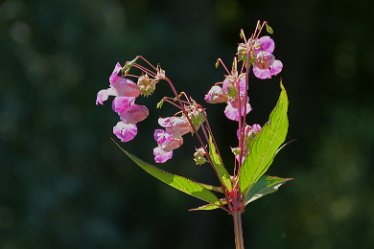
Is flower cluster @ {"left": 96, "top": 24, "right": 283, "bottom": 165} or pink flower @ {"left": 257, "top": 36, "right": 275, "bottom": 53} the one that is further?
pink flower @ {"left": 257, "top": 36, "right": 275, "bottom": 53}

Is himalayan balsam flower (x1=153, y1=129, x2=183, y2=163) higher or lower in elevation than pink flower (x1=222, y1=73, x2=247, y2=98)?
lower

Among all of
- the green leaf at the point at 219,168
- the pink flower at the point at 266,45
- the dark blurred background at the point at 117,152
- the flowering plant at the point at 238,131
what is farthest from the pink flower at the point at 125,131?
the dark blurred background at the point at 117,152

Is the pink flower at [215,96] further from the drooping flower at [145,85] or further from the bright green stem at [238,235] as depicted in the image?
the bright green stem at [238,235]

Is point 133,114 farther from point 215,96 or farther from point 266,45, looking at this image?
point 266,45

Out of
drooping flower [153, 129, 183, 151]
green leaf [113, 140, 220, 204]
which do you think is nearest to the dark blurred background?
drooping flower [153, 129, 183, 151]

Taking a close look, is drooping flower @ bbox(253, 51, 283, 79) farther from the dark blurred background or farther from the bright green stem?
the dark blurred background

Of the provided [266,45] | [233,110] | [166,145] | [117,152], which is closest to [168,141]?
[166,145]
